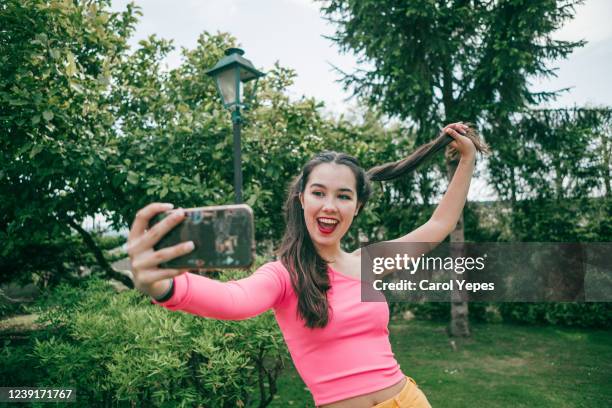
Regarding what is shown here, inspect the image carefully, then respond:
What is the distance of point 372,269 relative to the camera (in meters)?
2.15

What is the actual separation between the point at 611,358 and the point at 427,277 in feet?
14.0

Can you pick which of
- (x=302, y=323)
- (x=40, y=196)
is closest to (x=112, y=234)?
(x=40, y=196)

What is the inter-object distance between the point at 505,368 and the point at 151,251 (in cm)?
787

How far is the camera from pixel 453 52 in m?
9.07

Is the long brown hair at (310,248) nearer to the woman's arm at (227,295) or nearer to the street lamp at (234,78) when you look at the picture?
the woman's arm at (227,295)

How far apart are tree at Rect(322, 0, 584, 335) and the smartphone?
8.04 metres

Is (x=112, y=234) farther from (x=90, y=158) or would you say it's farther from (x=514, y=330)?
(x=514, y=330)

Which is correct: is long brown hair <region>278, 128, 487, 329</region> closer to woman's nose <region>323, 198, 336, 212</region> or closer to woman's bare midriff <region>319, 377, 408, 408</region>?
woman's nose <region>323, 198, 336, 212</region>

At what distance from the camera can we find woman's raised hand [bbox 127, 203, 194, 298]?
1.08 m

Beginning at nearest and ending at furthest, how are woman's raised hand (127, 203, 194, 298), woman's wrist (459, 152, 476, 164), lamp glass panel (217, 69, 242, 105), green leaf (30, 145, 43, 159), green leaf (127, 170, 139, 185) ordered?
woman's raised hand (127, 203, 194, 298)
woman's wrist (459, 152, 476, 164)
green leaf (30, 145, 43, 159)
green leaf (127, 170, 139, 185)
lamp glass panel (217, 69, 242, 105)

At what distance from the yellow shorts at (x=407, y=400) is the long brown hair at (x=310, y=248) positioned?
0.41 m

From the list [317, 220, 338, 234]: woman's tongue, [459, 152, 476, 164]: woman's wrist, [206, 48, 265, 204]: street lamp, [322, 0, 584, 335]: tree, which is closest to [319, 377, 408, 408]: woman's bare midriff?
[317, 220, 338, 234]: woman's tongue

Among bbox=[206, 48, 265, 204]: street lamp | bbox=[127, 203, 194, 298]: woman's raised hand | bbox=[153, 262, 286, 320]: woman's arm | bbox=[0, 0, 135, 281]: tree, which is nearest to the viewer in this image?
bbox=[127, 203, 194, 298]: woman's raised hand

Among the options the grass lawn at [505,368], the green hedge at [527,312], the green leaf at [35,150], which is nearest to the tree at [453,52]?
the grass lawn at [505,368]
